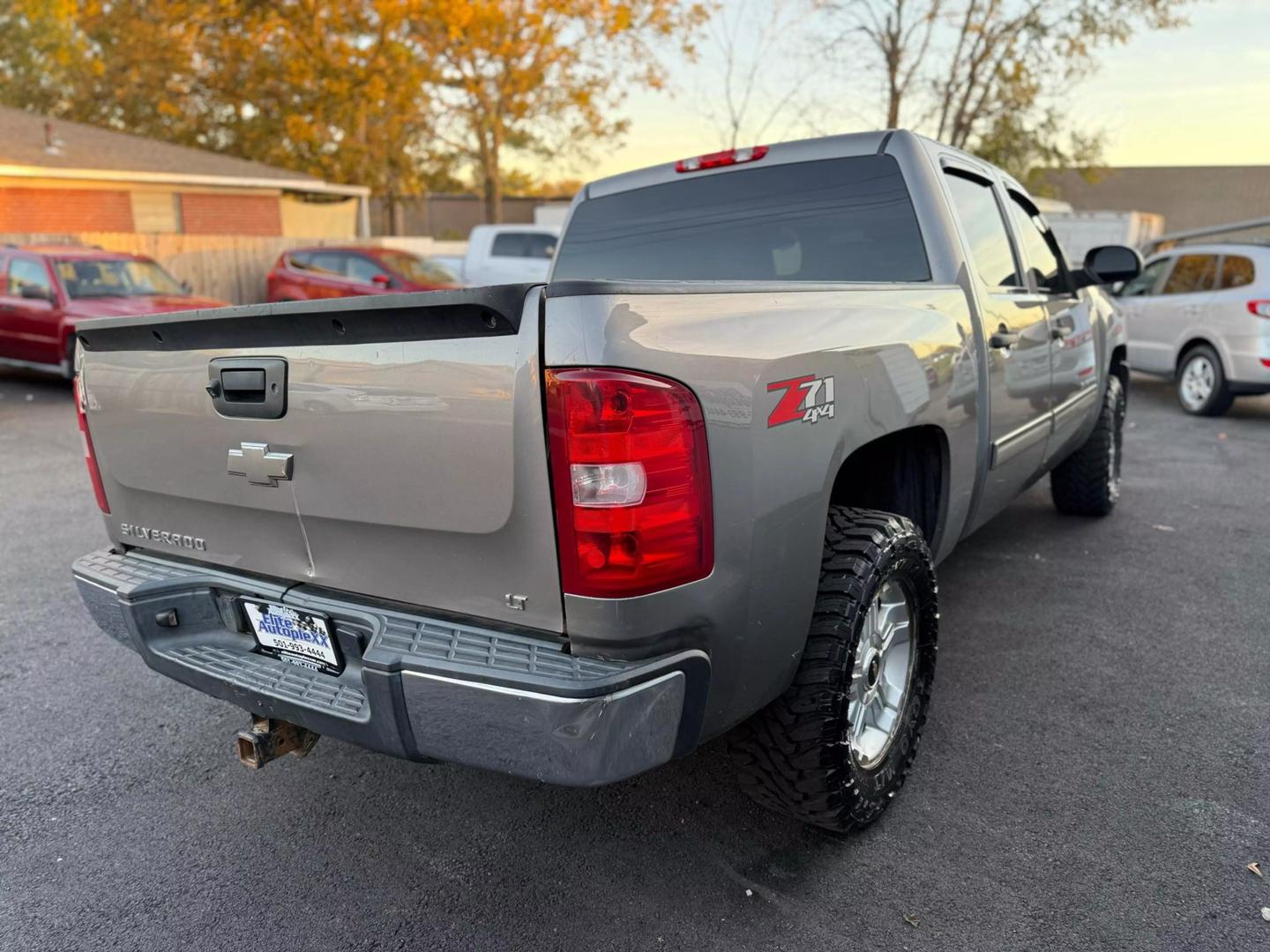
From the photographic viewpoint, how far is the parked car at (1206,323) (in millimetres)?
8961

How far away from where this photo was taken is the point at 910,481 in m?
3.06

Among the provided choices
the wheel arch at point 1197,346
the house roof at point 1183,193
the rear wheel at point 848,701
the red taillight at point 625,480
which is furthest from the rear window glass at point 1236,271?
the house roof at point 1183,193

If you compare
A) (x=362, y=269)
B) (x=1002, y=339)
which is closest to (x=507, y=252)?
(x=362, y=269)

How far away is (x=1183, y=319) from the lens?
9789mm

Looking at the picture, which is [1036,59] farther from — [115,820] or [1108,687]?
[115,820]

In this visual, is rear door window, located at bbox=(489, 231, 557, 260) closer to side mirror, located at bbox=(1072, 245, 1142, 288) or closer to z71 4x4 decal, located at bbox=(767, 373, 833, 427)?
side mirror, located at bbox=(1072, 245, 1142, 288)

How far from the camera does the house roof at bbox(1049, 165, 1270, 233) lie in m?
38.4

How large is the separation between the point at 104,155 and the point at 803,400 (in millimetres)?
25058

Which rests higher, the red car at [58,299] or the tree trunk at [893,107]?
the tree trunk at [893,107]

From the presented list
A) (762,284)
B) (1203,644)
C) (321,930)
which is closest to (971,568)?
(1203,644)

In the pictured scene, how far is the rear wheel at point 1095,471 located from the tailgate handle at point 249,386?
4.56m

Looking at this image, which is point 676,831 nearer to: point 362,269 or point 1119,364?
point 1119,364

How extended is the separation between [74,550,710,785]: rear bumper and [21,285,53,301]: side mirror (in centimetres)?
1066

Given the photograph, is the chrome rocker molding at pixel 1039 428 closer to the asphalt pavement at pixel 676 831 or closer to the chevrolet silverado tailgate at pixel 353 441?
the asphalt pavement at pixel 676 831
